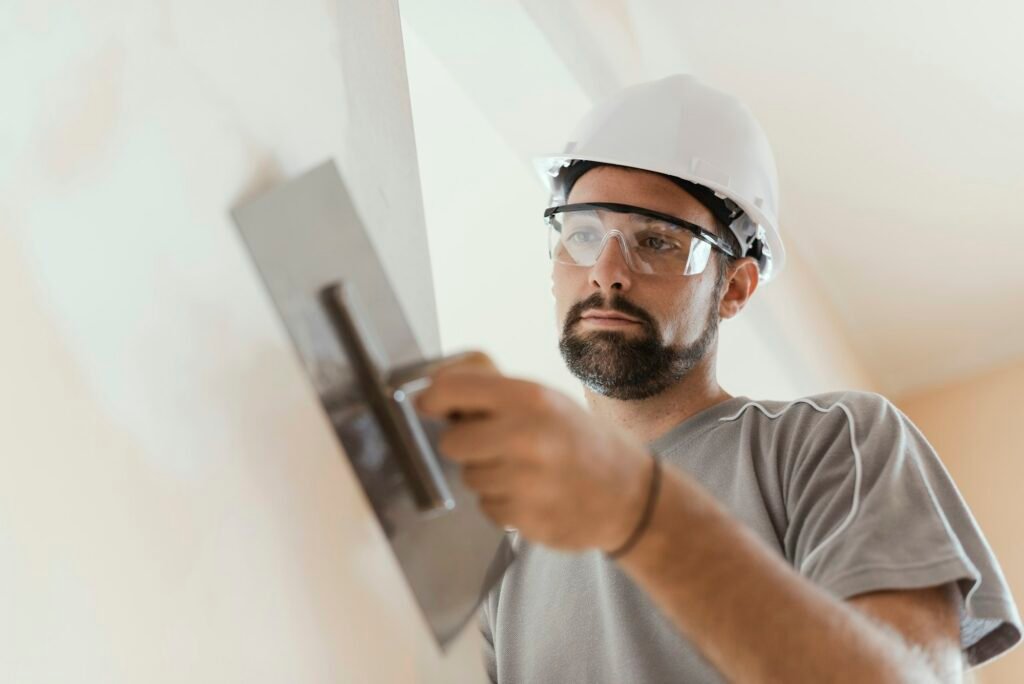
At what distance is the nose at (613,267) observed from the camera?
1754 millimetres

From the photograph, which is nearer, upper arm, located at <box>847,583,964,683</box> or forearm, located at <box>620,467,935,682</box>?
forearm, located at <box>620,467,935,682</box>

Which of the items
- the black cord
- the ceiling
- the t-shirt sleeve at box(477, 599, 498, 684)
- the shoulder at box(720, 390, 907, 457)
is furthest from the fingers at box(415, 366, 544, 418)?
the ceiling

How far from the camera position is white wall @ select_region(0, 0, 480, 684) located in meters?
0.69

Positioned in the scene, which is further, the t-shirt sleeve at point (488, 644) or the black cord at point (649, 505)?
the t-shirt sleeve at point (488, 644)

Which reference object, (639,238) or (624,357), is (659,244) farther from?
(624,357)

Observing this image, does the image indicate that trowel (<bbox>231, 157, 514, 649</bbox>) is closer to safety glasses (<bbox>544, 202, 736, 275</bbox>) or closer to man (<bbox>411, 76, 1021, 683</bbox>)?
man (<bbox>411, 76, 1021, 683</bbox>)

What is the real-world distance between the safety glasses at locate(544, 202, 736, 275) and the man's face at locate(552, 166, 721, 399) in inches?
0.6

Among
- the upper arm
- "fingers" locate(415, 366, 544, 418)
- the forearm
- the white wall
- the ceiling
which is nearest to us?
the white wall

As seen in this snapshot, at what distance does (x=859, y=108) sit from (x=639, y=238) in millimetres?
1953

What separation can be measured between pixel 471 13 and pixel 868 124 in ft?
5.91

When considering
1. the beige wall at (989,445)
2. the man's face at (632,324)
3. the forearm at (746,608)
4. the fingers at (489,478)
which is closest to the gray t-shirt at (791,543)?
the man's face at (632,324)

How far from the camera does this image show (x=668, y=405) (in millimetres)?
1786

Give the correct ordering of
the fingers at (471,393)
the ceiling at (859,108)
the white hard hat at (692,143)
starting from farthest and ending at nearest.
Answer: the ceiling at (859,108), the white hard hat at (692,143), the fingers at (471,393)

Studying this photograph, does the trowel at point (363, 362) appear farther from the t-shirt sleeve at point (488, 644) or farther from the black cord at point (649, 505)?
the t-shirt sleeve at point (488, 644)
